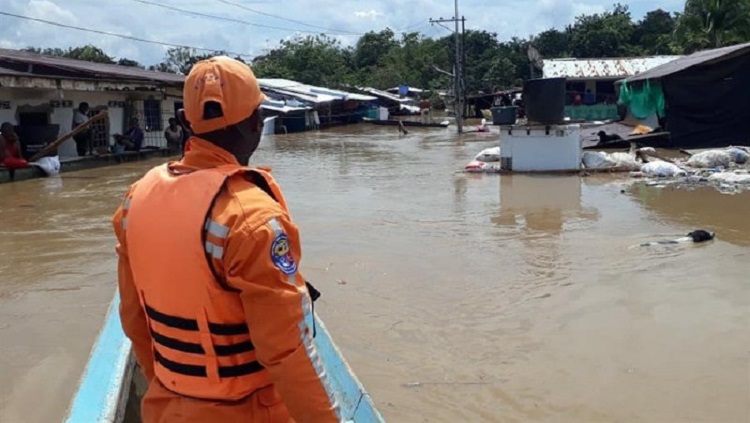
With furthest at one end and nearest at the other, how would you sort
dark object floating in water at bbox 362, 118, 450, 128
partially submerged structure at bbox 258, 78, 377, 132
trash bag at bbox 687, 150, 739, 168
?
dark object floating in water at bbox 362, 118, 450, 128 → partially submerged structure at bbox 258, 78, 377, 132 → trash bag at bbox 687, 150, 739, 168

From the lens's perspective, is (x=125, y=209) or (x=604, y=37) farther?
(x=604, y=37)

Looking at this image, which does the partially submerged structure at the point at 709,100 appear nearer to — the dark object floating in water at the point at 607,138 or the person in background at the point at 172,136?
the dark object floating in water at the point at 607,138

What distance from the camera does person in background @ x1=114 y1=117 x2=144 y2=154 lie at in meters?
23.0

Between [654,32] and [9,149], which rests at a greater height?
[654,32]

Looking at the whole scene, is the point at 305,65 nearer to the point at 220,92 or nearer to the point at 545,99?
the point at 545,99

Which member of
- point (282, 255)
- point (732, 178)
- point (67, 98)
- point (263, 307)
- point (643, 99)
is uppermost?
point (67, 98)

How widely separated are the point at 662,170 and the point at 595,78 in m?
24.6

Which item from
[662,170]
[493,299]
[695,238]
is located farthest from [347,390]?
[662,170]

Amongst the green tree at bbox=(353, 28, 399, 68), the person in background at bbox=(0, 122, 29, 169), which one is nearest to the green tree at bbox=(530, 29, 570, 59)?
the green tree at bbox=(353, 28, 399, 68)

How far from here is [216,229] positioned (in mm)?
1866

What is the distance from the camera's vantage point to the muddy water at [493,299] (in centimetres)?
503

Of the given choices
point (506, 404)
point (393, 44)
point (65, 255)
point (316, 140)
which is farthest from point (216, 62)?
point (393, 44)

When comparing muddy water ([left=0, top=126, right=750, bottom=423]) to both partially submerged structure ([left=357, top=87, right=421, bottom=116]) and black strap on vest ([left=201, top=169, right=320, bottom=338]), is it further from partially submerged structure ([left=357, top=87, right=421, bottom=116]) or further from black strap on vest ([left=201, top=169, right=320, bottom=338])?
partially submerged structure ([left=357, top=87, right=421, bottom=116])

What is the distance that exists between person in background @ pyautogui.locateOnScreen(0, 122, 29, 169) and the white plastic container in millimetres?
11262
